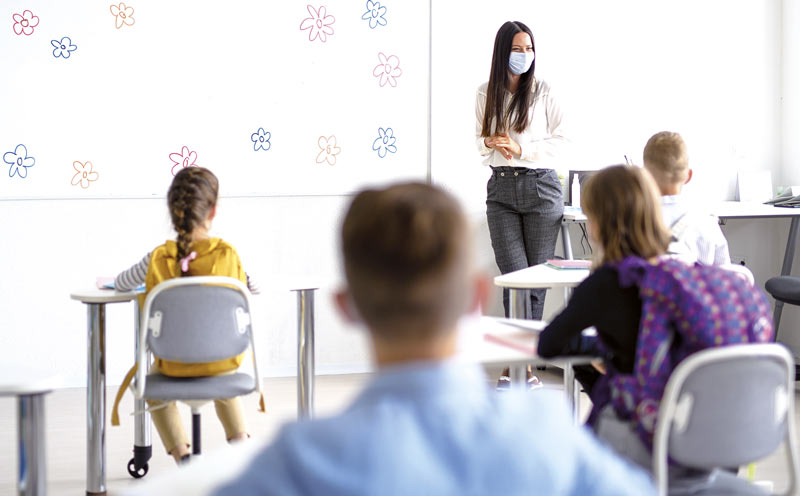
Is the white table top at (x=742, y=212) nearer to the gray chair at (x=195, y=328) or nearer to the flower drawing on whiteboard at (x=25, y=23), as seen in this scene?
the gray chair at (x=195, y=328)

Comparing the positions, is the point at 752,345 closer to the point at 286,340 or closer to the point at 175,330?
the point at 175,330

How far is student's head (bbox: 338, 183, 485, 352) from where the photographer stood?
89cm

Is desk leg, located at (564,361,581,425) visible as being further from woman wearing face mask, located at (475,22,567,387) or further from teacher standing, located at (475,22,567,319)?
teacher standing, located at (475,22,567,319)

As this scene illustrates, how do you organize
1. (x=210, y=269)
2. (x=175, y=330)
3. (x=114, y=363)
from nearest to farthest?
(x=175, y=330)
(x=210, y=269)
(x=114, y=363)

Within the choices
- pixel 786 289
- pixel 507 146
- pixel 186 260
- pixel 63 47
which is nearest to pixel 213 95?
pixel 63 47

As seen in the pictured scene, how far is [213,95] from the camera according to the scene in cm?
454

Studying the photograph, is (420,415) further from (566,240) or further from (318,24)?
(318,24)

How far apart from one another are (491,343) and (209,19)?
3.05 m

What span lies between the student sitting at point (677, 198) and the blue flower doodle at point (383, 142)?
85.4 inches

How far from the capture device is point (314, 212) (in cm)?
475

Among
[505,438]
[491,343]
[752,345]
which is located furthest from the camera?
[491,343]

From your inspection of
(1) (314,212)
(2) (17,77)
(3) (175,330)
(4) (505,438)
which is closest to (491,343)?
(3) (175,330)

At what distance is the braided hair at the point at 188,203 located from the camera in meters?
2.63

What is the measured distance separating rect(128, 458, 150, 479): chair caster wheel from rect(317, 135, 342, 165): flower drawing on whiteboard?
1985mm
